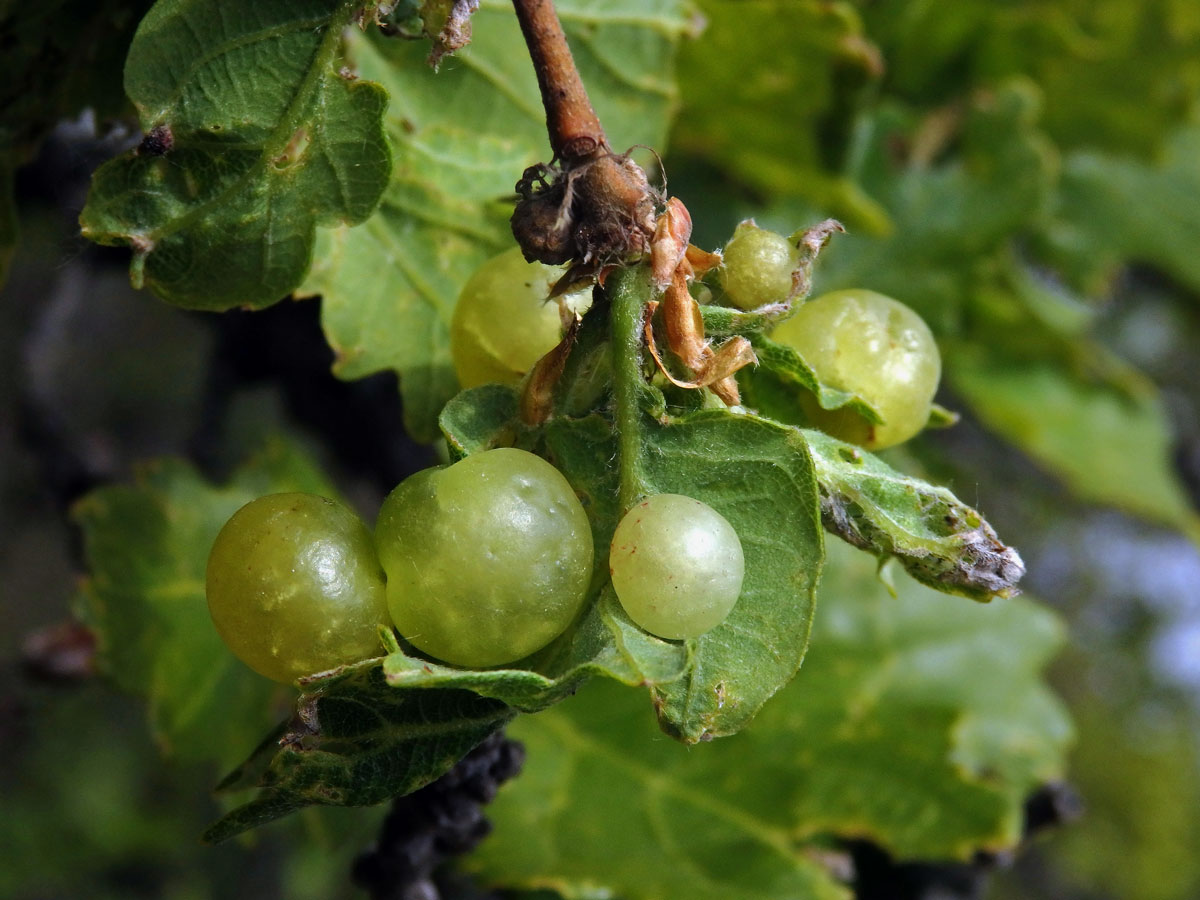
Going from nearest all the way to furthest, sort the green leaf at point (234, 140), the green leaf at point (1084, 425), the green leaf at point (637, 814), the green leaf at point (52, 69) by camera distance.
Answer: the green leaf at point (234, 140), the green leaf at point (52, 69), the green leaf at point (637, 814), the green leaf at point (1084, 425)

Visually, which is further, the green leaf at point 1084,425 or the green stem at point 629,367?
the green leaf at point 1084,425

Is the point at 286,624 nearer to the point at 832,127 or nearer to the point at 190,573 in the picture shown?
the point at 190,573

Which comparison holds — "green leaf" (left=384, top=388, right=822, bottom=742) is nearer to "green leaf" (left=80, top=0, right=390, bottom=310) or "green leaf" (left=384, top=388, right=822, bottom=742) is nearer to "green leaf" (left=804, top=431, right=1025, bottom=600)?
"green leaf" (left=804, top=431, right=1025, bottom=600)

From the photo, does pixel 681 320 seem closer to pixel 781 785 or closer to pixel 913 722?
pixel 781 785

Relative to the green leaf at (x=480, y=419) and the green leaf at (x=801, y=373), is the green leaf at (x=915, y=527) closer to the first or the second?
the green leaf at (x=801, y=373)

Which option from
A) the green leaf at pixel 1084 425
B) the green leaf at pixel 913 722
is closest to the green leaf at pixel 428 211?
the green leaf at pixel 913 722

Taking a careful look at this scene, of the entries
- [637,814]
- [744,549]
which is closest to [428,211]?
[744,549]
